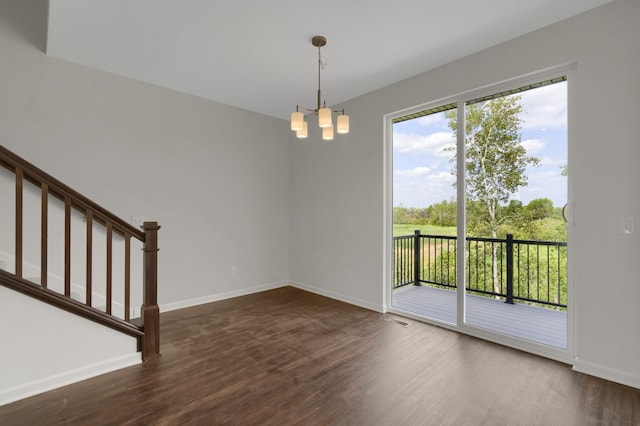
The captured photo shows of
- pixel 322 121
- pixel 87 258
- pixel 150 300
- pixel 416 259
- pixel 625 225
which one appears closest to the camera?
pixel 625 225

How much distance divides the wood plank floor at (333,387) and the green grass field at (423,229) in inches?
43.3

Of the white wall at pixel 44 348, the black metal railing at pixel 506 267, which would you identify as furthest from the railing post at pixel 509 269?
the white wall at pixel 44 348

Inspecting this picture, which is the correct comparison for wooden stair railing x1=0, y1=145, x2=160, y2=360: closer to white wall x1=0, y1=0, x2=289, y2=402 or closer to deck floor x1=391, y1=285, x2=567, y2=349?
white wall x1=0, y1=0, x2=289, y2=402

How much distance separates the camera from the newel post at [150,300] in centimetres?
262

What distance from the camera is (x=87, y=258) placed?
93.2 inches

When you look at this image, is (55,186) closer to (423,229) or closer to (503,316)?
(423,229)

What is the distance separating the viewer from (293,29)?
8.70ft

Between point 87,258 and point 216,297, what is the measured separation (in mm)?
2180

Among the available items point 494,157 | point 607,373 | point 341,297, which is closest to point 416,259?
point 341,297

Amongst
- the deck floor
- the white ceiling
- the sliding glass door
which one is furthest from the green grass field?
the white ceiling

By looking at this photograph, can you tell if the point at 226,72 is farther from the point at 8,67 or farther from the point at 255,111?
the point at 8,67

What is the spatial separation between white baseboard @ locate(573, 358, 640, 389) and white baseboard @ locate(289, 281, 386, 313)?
76.3 inches

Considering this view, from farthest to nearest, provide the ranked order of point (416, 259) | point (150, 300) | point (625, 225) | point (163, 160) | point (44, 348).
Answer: point (416, 259) → point (163, 160) → point (150, 300) → point (625, 225) → point (44, 348)

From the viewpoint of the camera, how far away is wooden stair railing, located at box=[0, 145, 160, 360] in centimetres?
209
